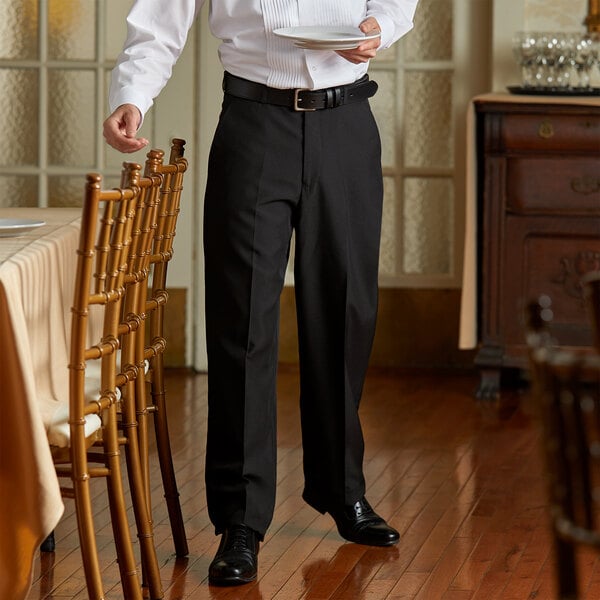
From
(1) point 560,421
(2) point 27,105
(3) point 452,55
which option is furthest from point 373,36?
(2) point 27,105

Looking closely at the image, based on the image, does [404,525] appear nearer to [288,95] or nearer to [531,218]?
[288,95]

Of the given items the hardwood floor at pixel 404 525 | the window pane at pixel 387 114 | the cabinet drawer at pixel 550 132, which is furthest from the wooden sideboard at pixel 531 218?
the window pane at pixel 387 114

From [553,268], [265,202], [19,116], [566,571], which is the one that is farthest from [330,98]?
[19,116]

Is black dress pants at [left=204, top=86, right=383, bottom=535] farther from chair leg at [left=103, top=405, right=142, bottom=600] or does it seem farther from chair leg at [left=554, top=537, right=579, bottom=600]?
chair leg at [left=554, top=537, right=579, bottom=600]

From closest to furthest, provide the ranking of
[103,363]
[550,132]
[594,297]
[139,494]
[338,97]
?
[594,297] < [103,363] < [139,494] < [338,97] < [550,132]

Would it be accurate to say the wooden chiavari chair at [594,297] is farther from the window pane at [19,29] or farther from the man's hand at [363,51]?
the window pane at [19,29]

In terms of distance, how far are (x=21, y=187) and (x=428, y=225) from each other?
161 centimetres

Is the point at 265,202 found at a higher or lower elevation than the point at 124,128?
lower

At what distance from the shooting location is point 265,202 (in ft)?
8.32

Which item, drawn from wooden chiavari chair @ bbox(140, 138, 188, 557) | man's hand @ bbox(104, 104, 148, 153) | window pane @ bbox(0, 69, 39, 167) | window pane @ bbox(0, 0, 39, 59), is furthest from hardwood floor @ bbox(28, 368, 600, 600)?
window pane @ bbox(0, 0, 39, 59)

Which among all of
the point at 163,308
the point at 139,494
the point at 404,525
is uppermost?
the point at 163,308

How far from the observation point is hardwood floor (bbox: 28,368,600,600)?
2.54m

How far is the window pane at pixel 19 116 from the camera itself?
483cm

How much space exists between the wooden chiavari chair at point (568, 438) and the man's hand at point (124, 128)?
4.60 feet
